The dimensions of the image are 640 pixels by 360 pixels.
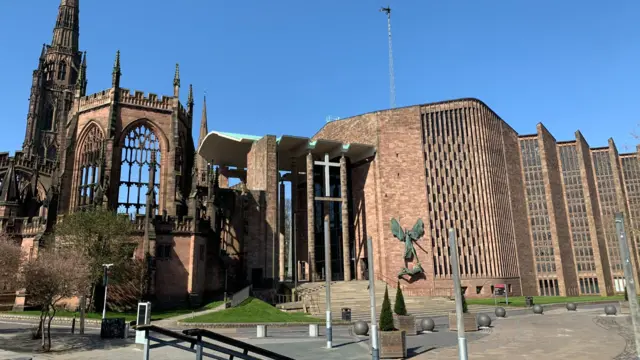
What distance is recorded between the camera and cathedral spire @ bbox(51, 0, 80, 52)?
7925cm

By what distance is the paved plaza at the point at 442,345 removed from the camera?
1468cm

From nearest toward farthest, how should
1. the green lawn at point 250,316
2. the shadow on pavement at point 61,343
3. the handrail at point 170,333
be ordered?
the handrail at point 170,333 → the shadow on pavement at point 61,343 → the green lawn at point 250,316

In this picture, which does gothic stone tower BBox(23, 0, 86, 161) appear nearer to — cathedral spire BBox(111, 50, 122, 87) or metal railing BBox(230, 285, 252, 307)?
cathedral spire BBox(111, 50, 122, 87)

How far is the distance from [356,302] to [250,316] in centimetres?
1282

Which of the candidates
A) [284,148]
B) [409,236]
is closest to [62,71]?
[284,148]

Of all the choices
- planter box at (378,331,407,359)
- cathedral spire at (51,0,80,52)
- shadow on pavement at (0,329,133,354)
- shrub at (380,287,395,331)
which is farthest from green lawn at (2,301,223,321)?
cathedral spire at (51,0,80,52)

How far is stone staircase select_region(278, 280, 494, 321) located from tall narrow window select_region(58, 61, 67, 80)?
2449 inches

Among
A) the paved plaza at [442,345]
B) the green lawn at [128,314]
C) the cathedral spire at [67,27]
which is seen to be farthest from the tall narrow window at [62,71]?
the paved plaza at [442,345]

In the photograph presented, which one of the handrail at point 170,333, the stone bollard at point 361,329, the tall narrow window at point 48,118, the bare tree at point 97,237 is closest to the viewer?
the handrail at point 170,333

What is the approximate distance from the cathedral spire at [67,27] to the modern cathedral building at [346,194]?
9168mm

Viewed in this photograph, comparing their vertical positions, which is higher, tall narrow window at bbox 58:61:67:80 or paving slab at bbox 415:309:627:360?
tall narrow window at bbox 58:61:67:80

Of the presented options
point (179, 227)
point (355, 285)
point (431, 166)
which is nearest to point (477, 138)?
point (431, 166)

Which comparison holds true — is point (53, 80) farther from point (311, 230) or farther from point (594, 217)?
point (594, 217)

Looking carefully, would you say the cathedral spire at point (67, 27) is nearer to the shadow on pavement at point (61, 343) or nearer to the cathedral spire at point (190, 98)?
the cathedral spire at point (190, 98)
